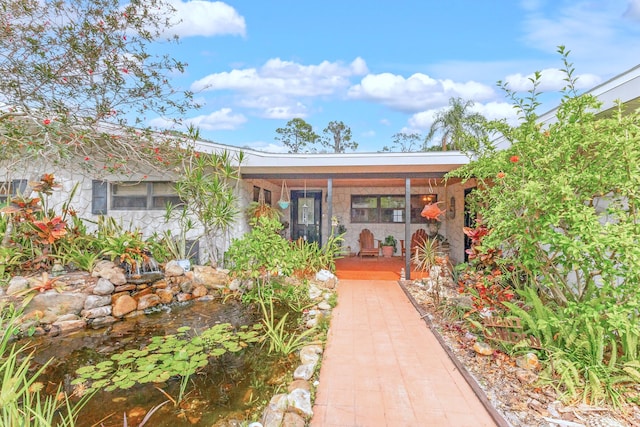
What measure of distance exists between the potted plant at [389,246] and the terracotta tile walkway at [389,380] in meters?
5.61

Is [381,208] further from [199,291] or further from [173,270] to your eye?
[173,270]

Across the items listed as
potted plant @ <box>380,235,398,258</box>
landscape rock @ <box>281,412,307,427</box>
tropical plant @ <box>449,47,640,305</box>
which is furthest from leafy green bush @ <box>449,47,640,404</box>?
potted plant @ <box>380,235,398,258</box>

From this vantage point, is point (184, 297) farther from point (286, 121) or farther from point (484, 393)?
point (286, 121)

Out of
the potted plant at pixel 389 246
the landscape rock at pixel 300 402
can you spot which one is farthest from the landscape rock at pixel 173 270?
the potted plant at pixel 389 246

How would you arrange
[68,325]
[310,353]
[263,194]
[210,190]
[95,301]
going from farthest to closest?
[263,194] < [210,190] < [95,301] < [68,325] < [310,353]

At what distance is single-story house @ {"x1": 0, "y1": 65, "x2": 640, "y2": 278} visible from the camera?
6.53 metres

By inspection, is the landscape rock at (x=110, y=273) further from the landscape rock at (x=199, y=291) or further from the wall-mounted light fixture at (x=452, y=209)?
the wall-mounted light fixture at (x=452, y=209)

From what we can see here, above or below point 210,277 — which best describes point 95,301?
below

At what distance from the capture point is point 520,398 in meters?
2.58

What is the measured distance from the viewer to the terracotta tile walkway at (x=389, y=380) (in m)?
2.42

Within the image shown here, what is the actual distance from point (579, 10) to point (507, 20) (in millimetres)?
1725

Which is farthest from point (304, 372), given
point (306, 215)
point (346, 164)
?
point (306, 215)

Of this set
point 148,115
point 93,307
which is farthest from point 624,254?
point 148,115

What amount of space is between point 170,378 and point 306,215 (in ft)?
26.1
